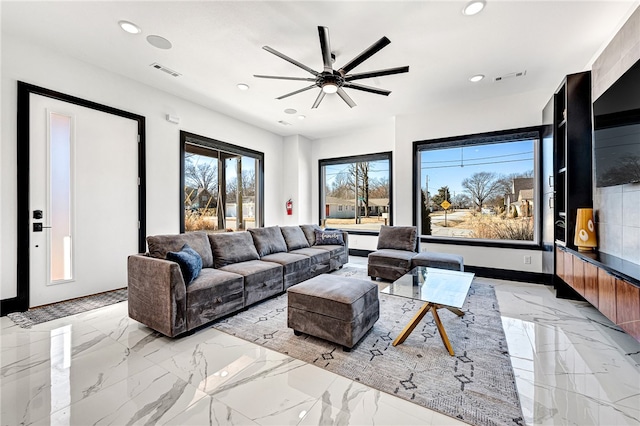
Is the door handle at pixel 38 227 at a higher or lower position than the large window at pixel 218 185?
lower

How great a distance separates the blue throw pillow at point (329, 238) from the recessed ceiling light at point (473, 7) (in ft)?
12.0

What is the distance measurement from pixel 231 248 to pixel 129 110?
8.16ft

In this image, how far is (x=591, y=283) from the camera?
8.43ft

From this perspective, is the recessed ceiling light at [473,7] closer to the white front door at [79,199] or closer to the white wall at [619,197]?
the white wall at [619,197]

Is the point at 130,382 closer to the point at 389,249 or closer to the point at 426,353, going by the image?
the point at 426,353

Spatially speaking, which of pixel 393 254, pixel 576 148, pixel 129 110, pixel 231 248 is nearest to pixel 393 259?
pixel 393 254

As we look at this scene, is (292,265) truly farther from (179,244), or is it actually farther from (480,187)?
(480,187)

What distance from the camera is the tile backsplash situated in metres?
2.46

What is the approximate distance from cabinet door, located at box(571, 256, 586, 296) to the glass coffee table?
105 cm

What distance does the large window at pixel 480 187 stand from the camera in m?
4.54

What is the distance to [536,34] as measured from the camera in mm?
2830

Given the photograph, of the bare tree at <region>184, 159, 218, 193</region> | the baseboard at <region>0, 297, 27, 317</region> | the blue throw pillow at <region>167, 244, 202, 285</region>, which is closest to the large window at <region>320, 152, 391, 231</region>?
the bare tree at <region>184, 159, 218, 193</region>

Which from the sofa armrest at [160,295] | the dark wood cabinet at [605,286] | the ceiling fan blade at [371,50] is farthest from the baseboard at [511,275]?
the sofa armrest at [160,295]

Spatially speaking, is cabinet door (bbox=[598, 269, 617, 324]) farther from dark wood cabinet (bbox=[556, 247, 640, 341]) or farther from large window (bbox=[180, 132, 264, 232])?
large window (bbox=[180, 132, 264, 232])
